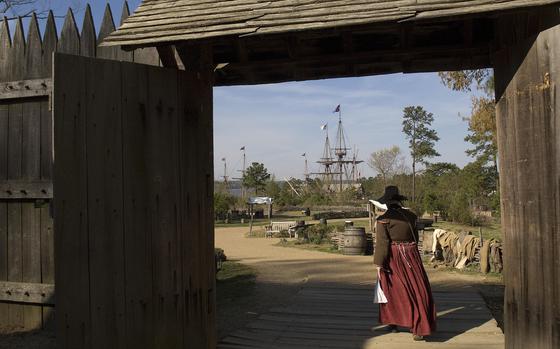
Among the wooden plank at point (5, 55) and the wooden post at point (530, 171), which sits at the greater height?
the wooden plank at point (5, 55)

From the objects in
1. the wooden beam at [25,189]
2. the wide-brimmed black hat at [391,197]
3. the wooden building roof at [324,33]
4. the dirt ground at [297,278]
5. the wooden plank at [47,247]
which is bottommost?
the dirt ground at [297,278]

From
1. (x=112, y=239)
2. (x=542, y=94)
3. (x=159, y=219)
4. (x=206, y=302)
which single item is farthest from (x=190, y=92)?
(x=542, y=94)

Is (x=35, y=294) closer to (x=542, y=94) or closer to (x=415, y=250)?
(x=415, y=250)

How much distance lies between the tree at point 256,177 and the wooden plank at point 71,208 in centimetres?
4765

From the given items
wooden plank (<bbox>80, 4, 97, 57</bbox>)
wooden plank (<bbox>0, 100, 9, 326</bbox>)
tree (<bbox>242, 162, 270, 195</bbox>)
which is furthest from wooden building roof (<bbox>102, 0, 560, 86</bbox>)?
tree (<bbox>242, 162, 270, 195</bbox>)

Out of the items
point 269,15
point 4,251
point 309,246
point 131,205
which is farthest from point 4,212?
point 309,246

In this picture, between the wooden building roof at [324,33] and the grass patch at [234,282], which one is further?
the grass patch at [234,282]

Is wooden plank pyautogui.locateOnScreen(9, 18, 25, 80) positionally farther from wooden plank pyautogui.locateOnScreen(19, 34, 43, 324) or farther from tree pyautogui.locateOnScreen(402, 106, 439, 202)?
tree pyautogui.locateOnScreen(402, 106, 439, 202)

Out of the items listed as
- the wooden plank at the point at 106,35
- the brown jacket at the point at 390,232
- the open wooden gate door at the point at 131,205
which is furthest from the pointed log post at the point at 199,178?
the brown jacket at the point at 390,232

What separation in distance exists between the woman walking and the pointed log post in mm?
1973

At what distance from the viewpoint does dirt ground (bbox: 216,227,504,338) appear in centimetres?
710

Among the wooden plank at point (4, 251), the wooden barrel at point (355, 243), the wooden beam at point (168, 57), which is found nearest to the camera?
the wooden beam at point (168, 57)

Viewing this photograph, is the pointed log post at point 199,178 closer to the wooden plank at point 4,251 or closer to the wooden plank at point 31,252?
the wooden plank at point 31,252

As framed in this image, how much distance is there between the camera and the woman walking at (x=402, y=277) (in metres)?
5.38
